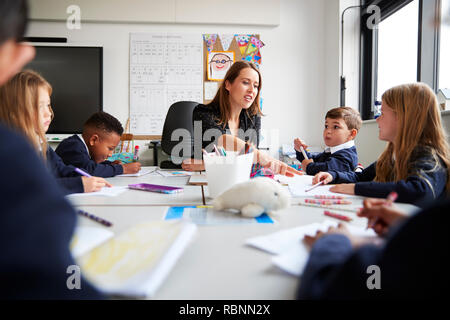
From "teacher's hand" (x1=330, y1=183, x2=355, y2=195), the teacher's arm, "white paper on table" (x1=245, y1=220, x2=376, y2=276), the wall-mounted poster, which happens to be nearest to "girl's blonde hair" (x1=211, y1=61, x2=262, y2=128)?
the teacher's arm

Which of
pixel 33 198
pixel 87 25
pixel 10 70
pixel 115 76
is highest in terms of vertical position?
pixel 87 25

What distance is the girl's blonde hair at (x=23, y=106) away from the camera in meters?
1.00

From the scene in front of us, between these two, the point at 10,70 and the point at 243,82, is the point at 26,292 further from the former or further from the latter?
the point at 243,82

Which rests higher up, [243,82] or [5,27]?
[243,82]

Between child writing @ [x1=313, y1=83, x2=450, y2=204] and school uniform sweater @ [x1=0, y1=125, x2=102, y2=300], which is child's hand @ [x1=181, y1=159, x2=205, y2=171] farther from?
school uniform sweater @ [x1=0, y1=125, x2=102, y2=300]

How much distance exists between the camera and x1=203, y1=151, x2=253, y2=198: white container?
0.83 m

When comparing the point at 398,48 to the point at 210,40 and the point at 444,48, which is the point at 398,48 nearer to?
the point at 444,48

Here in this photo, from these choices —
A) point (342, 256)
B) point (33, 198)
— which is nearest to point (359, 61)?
point (342, 256)

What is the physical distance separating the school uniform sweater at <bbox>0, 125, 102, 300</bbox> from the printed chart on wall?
9.49 ft

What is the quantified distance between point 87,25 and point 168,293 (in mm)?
3329

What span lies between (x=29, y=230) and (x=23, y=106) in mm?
1012

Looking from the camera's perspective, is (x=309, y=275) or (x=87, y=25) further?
(x=87, y=25)

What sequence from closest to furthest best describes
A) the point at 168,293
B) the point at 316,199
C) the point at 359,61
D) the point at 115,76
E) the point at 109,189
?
1. the point at 168,293
2. the point at 316,199
3. the point at 109,189
4. the point at 359,61
5. the point at 115,76

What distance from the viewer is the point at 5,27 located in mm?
278
